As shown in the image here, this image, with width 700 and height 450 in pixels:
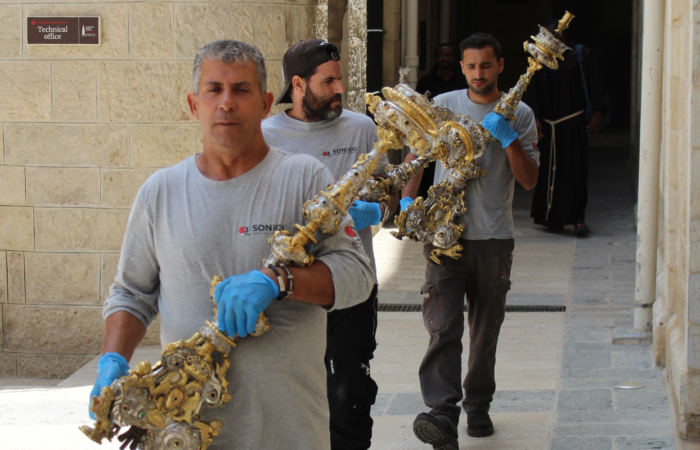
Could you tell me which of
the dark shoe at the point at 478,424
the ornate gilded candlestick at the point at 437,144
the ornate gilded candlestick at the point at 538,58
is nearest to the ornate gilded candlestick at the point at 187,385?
the ornate gilded candlestick at the point at 437,144

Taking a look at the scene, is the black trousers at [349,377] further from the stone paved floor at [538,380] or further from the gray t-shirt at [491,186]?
the gray t-shirt at [491,186]

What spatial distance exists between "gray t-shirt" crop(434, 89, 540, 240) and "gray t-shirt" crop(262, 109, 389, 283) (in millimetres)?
611

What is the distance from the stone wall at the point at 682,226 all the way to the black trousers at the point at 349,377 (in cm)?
138

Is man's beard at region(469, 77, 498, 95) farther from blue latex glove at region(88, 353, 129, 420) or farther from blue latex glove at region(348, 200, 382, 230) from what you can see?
blue latex glove at region(88, 353, 129, 420)

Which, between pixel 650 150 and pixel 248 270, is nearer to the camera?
pixel 248 270

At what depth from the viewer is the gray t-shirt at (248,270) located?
217cm

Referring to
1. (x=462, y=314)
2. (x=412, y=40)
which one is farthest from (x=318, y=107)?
(x=412, y=40)

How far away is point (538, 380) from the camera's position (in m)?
4.94

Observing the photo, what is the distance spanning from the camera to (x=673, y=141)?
15.4 feet

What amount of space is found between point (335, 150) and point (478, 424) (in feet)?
5.12

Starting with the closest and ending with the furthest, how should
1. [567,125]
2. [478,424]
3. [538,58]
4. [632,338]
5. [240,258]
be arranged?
[240,258], [538,58], [478,424], [632,338], [567,125]

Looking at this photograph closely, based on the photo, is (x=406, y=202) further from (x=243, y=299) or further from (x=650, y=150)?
(x=243, y=299)

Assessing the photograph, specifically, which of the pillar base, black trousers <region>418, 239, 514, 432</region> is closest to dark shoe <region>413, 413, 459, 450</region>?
black trousers <region>418, 239, 514, 432</region>

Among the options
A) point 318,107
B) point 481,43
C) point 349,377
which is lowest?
point 349,377
